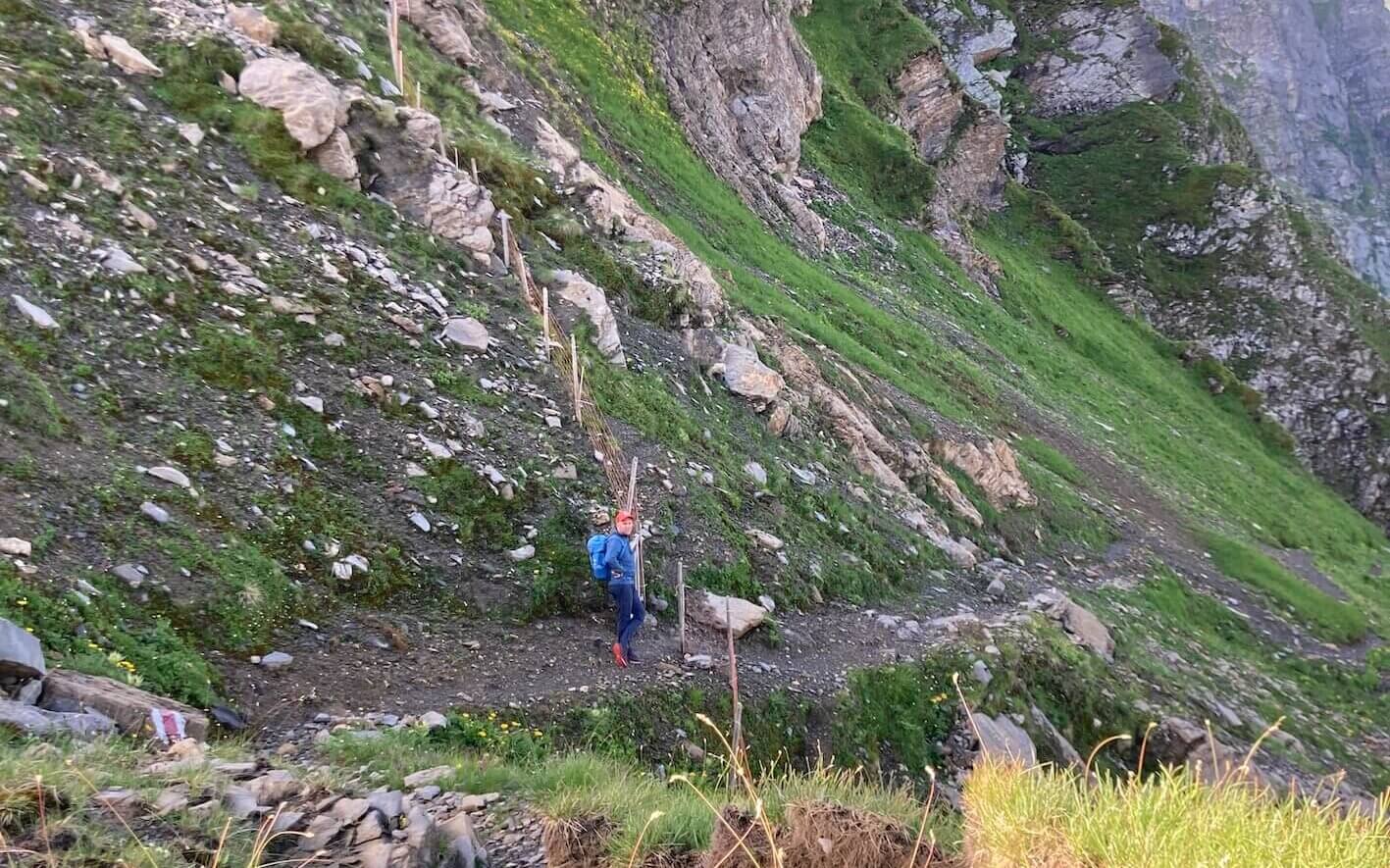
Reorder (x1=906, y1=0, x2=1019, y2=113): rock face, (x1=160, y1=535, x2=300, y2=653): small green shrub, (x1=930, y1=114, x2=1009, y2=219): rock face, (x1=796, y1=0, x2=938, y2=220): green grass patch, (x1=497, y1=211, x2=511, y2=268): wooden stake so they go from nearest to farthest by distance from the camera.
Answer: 1. (x1=160, y1=535, x2=300, y2=653): small green shrub
2. (x1=497, y1=211, x2=511, y2=268): wooden stake
3. (x1=796, y1=0, x2=938, y2=220): green grass patch
4. (x1=930, y1=114, x2=1009, y2=219): rock face
5. (x1=906, y1=0, x2=1019, y2=113): rock face

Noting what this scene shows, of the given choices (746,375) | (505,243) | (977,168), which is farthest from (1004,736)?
(977,168)

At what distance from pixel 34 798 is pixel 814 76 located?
4982 centimetres

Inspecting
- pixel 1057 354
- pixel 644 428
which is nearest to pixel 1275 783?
pixel 644 428

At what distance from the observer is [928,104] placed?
188 ft

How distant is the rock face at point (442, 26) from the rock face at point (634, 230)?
383cm

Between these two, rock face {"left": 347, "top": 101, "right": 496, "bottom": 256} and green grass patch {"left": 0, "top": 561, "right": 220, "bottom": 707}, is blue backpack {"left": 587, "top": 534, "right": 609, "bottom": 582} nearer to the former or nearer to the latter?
green grass patch {"left": 0, "top": 561, "right": 220, "bottom": 707}

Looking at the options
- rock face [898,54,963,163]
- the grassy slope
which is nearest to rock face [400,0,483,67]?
the grassy slope

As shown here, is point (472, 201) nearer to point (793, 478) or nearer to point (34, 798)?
point (793, 478)

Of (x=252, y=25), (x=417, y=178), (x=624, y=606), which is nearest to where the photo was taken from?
(x=624, y=606)

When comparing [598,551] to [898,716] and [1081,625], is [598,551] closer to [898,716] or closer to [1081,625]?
[898,716]

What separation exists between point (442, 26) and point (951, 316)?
26.7m

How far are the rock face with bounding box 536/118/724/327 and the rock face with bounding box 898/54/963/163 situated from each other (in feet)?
136

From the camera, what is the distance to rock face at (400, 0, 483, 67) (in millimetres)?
21141

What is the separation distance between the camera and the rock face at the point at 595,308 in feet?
50.1
